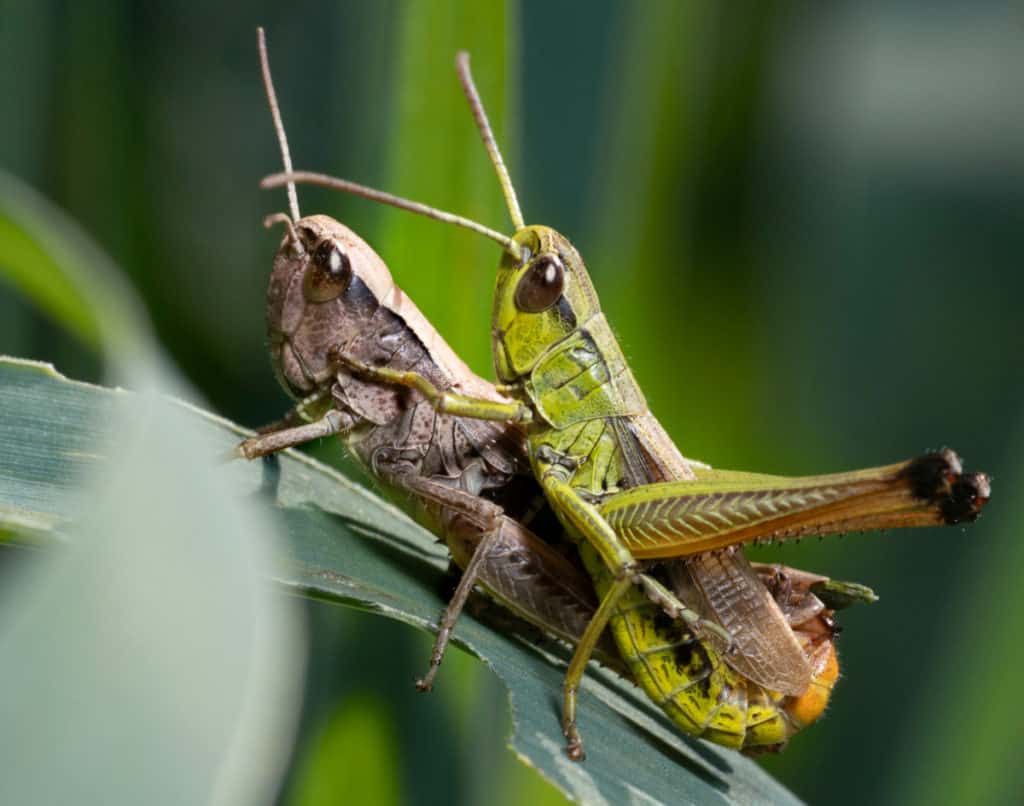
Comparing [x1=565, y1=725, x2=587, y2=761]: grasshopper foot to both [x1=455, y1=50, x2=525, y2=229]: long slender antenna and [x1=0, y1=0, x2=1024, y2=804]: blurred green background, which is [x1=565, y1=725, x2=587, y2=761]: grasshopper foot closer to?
[x1=0, y1=0, x2=1024, y2=804]: blurred green background

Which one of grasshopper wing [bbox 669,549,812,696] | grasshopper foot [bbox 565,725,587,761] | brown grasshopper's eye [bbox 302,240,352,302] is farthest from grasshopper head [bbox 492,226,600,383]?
grasshopper foot [bbox 565,725,587,761]

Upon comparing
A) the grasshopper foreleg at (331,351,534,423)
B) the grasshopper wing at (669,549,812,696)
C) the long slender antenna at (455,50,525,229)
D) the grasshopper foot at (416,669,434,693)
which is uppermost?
the long slender antenna at (455,50,525,229)

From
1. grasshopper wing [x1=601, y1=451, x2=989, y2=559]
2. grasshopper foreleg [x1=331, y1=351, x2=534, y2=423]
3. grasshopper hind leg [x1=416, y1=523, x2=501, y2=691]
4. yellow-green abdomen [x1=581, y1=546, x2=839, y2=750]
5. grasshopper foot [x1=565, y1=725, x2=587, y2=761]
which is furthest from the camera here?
grasshopper foreleg [x1=331, y1=351, x2=534, y2=423]

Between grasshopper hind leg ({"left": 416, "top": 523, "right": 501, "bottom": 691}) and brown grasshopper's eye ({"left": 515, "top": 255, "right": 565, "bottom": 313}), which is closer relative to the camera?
grasshopper hind leg ({"left": 416, "top": 523, "right": 501, "bottom": 691})

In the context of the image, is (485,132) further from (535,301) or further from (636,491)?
(636,491)

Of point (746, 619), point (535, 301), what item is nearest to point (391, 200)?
point (535, 301)

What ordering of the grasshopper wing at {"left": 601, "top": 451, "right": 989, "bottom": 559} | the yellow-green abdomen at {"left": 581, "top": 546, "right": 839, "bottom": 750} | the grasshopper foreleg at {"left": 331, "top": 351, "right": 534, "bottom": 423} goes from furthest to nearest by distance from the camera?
the grasshopper foreleg at {"left": 331, "top": 351, "right": 534, "bottom": 423} → the yellow-green abdomen at {"left": 581, "top": 546, "right": 839, "bottom": 750} → the grasshopper wing at {"left": 601, "top": 451, "right": 989, "bottom": 559}

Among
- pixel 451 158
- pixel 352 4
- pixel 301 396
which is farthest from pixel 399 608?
pixel 352 4

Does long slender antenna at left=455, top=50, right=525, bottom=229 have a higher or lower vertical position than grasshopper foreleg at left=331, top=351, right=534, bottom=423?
higher
